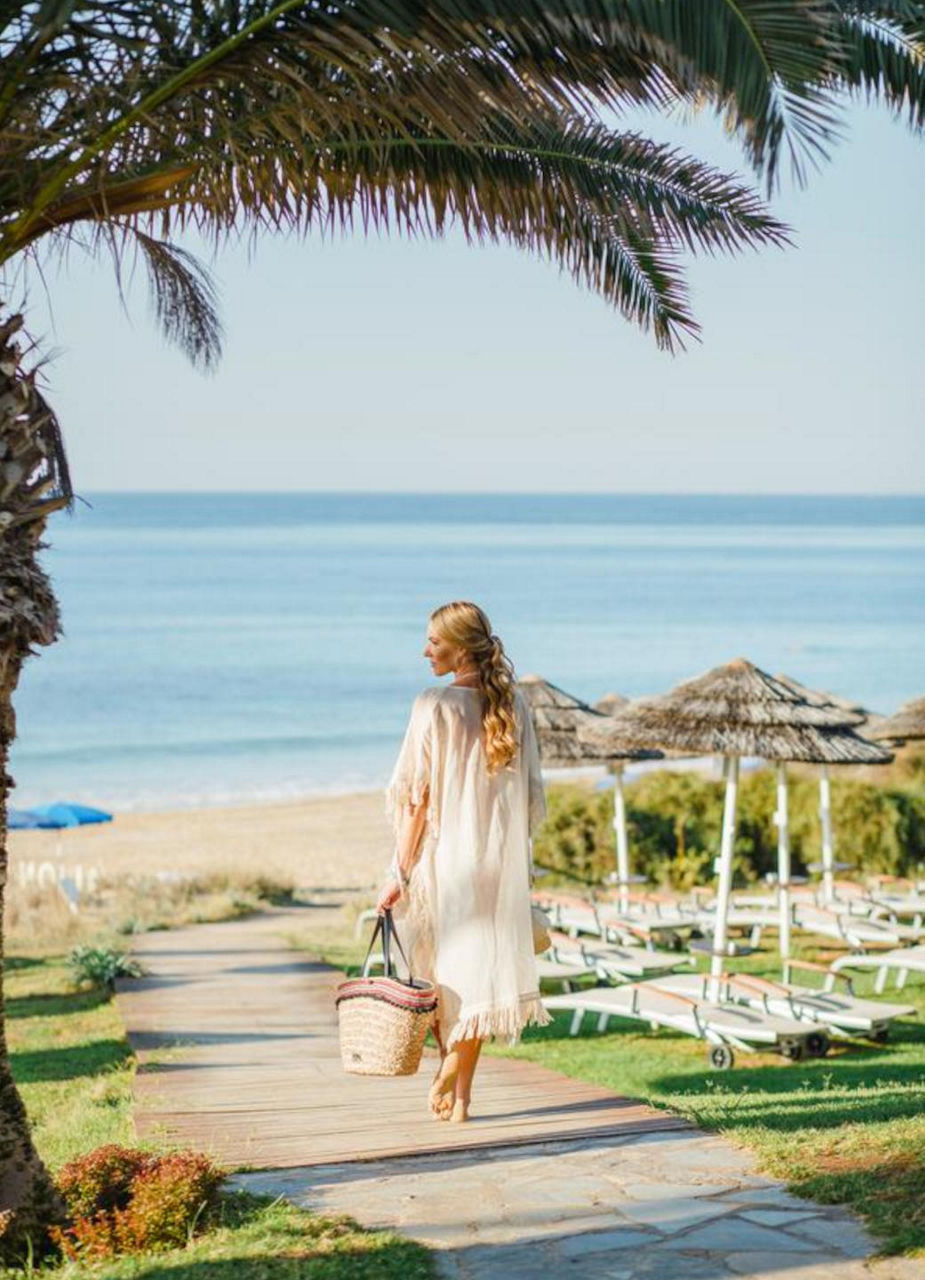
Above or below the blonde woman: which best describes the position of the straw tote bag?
below

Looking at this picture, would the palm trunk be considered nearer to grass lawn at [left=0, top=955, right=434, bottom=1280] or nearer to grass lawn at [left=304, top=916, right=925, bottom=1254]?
grass lawn at [left=0, top=955, right=434, bottom=1280]

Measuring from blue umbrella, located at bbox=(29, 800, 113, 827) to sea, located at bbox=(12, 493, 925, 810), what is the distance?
4.44 meters

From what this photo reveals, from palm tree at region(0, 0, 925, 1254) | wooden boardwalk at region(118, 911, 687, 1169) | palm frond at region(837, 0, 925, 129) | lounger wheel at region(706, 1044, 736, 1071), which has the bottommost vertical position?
lounger wheel at region(706, 1044, 736, 1071)

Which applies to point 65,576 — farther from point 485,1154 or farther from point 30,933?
point 485,1154

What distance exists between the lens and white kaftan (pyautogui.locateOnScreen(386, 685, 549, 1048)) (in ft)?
19.2

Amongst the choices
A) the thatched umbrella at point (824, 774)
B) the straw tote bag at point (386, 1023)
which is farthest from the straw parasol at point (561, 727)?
the straw tote bag at point (386, 1023)

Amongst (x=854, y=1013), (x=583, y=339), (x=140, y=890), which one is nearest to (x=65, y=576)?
(x=583, y=339)

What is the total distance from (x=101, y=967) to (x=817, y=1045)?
571cm

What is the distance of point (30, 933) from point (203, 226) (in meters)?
11.9

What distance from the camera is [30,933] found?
1717 cm

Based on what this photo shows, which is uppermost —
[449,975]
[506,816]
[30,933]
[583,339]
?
[583,339]

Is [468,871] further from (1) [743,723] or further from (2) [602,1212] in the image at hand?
(1) [743,723]

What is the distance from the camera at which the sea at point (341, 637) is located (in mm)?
47281

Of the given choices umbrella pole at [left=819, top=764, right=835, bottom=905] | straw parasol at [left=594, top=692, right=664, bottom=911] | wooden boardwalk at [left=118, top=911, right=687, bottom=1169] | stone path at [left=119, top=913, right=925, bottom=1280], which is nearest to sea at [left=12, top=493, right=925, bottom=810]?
straw parasol at [left=594, top=692, right=664, bottom=911]
